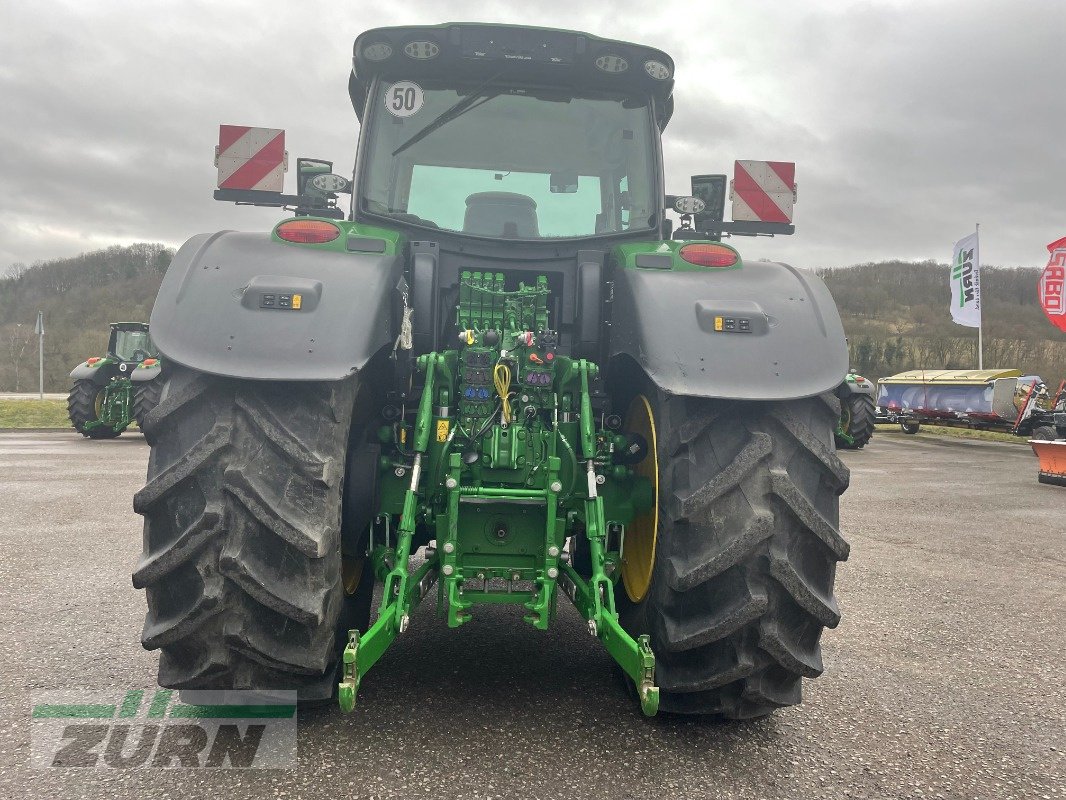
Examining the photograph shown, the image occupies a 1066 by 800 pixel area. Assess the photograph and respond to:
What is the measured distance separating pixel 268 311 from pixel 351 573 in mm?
1150

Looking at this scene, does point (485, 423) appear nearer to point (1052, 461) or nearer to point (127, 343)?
point (1052, 461)

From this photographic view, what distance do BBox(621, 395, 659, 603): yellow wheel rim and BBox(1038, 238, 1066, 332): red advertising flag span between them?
19787mm

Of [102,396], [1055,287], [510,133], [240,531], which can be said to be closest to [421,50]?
[510,133]

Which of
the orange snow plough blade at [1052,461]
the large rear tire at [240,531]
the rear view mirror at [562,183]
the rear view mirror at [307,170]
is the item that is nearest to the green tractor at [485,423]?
the large rear tire at [240,531]

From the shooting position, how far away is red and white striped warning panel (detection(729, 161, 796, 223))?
4.10 meters

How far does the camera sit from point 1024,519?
8.09 metres

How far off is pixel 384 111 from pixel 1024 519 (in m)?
8.04

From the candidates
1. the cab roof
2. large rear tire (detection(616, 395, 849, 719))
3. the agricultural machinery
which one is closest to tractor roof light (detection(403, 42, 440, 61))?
the cab roof

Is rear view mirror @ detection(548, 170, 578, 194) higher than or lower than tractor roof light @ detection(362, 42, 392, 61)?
lower

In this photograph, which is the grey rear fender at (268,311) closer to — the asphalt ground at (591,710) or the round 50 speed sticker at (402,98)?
the round 50 speed sticker at (402,98)

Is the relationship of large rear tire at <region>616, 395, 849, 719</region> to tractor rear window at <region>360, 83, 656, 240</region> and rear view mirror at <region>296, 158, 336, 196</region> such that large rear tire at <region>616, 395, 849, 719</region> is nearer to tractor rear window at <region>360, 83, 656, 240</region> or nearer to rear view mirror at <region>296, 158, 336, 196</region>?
tractor rear window at <region>360, 83, 656, 240</region>

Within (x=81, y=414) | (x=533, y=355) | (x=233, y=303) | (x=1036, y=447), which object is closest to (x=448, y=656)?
(x=533, y=355)

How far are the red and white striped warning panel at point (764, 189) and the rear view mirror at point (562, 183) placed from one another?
1.08 m

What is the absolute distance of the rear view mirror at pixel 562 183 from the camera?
348cm
